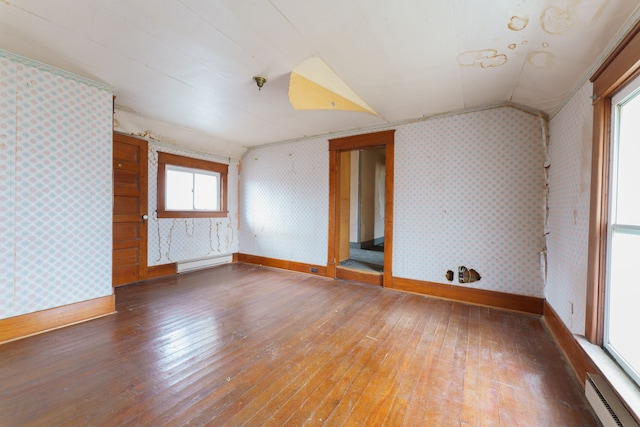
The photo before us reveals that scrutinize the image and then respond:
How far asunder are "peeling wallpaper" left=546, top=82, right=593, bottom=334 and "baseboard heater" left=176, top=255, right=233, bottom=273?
510 cm

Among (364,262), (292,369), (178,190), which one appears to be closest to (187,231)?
(178,190)

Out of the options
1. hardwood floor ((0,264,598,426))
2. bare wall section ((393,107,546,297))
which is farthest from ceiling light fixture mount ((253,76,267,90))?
hardwood floor ((0,264,598,426))

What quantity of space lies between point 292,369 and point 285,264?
303 cm

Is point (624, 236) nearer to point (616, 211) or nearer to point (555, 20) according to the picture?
point (616, 211)

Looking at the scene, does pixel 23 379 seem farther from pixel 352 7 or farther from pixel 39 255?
pixel 352 7

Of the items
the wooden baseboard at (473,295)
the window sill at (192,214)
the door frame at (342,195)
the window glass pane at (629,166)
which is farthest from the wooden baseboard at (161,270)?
the window glass pane at (629,166)

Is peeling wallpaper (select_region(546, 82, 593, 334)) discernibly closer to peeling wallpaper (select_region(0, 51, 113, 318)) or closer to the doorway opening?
the doorway opening

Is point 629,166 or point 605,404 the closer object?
point 605,404

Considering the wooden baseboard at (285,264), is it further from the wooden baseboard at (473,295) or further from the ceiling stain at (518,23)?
the ceiling stain at (518,23)

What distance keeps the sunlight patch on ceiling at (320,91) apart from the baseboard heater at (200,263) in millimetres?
3370

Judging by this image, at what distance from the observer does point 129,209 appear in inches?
151

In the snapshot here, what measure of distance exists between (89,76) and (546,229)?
5.03 meters

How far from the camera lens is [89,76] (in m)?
2.49

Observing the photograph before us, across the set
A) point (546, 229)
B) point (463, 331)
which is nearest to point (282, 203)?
point (463, 331)
